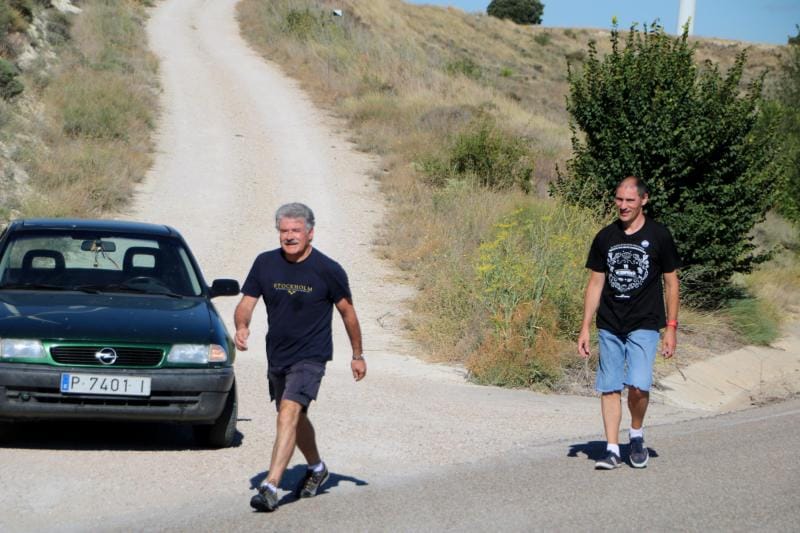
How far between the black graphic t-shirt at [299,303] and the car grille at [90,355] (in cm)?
141

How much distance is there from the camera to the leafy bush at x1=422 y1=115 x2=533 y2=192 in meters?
24.2

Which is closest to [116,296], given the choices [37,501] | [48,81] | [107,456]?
[107,456]

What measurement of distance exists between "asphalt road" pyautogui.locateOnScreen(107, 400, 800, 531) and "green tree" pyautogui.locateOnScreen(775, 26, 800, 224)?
1480 centimetres

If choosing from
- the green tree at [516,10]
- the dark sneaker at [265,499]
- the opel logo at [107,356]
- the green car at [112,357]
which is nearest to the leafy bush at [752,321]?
the green car at [112,357]

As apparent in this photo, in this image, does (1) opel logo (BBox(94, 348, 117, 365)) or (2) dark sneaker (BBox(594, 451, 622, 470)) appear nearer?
(1) opel logo (BBox(94, 348, 117, 365))

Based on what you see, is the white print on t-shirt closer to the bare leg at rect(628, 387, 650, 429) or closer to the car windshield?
the bare leg at rect(628, 387, 650, 429)

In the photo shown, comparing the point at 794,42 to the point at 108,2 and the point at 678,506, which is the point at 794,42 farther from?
the point at 678,506

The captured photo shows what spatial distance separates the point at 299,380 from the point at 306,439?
1.53 ft

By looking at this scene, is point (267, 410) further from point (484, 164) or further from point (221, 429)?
point (484, 164)

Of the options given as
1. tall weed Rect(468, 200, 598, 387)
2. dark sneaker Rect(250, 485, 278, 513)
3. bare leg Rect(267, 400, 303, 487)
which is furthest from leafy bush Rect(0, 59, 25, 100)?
dark sneaker Rect(250, 485, 278, 513)

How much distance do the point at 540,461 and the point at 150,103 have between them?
77.7 ft

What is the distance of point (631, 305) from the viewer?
7809 mm

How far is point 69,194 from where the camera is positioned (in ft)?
66.1

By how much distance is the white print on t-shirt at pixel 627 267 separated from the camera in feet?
25.5
